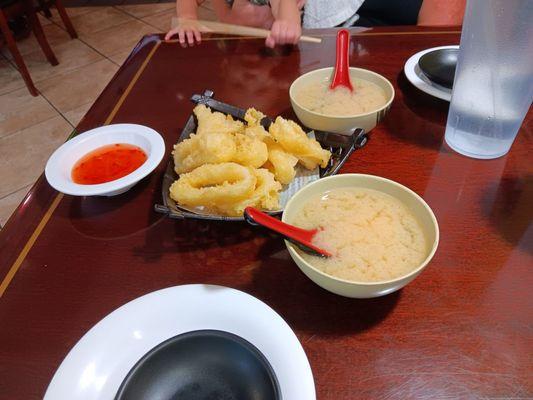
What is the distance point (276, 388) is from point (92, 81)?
139 inches

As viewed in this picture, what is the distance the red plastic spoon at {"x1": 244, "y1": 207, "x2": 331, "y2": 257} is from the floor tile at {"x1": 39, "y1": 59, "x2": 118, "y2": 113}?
299 cm

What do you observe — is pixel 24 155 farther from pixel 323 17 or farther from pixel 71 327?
pixel 71 327

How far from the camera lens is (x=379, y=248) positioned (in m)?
0.68

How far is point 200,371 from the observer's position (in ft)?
1.92

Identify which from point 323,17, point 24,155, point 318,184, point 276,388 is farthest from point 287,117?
point 24,155

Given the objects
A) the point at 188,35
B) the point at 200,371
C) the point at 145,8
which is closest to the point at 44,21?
the point at 145,8

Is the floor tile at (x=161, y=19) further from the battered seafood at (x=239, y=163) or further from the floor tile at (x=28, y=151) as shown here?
the battered seafood at (x=239, y=163)

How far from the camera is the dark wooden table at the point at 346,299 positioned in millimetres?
617

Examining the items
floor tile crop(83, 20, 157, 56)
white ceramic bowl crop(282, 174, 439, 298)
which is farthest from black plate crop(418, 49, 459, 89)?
floor tile crop(83, 20, 157, 56)

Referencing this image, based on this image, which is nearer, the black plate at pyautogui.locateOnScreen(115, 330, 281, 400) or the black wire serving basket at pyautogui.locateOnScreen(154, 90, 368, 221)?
the black plate at pyautogui.locateOnScreen(115, 330, 281, 400)

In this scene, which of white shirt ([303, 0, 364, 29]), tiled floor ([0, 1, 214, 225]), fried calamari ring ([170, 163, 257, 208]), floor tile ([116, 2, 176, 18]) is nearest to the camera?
fried calamari ring ([170, 163, 257, 208])

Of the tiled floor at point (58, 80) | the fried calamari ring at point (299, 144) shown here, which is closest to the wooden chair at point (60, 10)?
the tiled floor at point (58, 80)

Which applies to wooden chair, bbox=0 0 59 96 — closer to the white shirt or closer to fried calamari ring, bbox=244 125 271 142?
the white shirt

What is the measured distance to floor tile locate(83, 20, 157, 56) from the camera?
3930 millimetres
